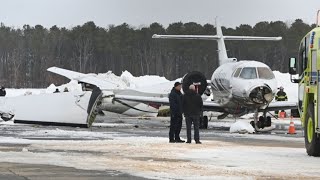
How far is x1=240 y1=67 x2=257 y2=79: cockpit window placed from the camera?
2967 centimetres

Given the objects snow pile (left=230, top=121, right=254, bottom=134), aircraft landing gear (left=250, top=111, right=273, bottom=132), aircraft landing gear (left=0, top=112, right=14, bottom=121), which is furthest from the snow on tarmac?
aircraft landing gear (left=0, top=112, right=14, bottom=121)

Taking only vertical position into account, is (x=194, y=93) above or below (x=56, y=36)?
below

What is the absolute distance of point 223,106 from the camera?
31.8m

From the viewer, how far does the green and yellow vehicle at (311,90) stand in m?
14.7

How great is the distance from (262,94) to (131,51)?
99524 millimetres

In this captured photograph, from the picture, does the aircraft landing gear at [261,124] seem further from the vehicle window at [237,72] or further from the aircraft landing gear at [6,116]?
the aircraft landing gear at [6,116]

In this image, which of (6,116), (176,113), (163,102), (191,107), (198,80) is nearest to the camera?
(191,107)

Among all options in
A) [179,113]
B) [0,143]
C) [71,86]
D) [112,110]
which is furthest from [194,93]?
[71,86]

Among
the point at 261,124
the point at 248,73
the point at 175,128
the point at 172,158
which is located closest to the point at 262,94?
the point at 248,73

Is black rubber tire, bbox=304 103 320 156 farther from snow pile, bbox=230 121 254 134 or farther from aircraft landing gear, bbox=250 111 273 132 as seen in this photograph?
aircraft landing gear, bbox=250 111 273 132

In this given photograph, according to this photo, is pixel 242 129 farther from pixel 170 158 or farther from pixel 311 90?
pixel 170 158

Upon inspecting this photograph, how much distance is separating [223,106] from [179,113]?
1179cm

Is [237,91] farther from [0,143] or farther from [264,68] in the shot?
[0,143]

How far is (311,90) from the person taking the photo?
15.2 meters
